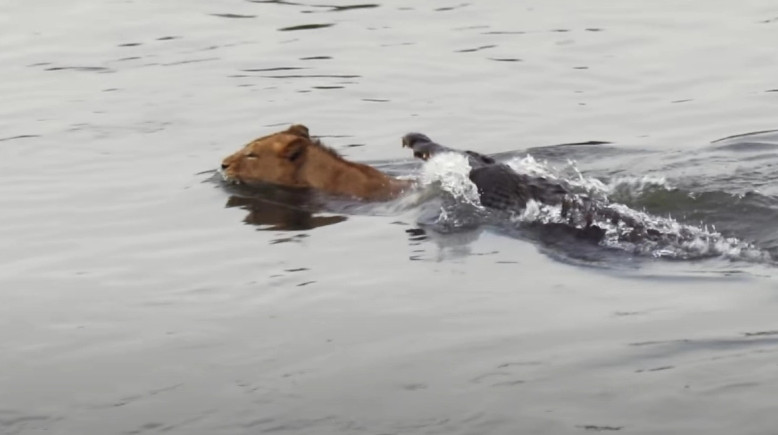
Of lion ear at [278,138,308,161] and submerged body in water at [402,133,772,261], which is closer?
submerged body in water at [402,133,772,261]

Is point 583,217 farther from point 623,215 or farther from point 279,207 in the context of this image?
point 279,207

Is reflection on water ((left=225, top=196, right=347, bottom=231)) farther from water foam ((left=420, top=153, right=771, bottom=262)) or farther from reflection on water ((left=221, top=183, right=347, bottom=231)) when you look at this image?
water foam ((left=420, top=153, right=771, bottom=262))

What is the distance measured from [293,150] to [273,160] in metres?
0.18

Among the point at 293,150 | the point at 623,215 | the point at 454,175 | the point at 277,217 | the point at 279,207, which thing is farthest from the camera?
the point at 293,150

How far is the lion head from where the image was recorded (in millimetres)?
11195

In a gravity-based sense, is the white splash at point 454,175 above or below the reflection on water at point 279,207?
above

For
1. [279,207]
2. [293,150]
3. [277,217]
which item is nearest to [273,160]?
[293,150]

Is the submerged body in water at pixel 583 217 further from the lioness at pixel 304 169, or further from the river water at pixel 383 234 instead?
the lioness at pixel 304 169

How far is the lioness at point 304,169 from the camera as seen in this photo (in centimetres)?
1090

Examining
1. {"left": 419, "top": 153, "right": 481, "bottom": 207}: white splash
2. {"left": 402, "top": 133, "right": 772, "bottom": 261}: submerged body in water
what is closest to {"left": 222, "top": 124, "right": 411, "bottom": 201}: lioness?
{"left": 419, "top": 153, "right": 481, "bottom": 207}: white splash

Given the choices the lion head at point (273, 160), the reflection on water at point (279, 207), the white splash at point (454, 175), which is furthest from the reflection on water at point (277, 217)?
the white splash at point (454, 175)

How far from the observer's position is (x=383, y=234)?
389 inches

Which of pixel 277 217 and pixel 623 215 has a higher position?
pixel 623 215

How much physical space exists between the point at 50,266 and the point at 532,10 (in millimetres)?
9613
